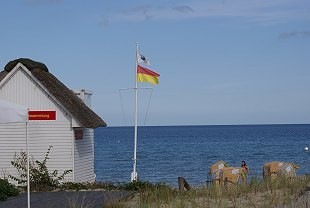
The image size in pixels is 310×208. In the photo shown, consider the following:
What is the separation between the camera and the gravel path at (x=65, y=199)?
18266mm

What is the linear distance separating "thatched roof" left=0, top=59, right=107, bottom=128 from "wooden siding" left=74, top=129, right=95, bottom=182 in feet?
2.47

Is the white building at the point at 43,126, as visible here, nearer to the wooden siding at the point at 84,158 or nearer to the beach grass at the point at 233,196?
the wooden siding at the point at 84,158

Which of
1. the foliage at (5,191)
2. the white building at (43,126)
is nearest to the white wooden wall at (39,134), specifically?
A: the white building at (43,126)

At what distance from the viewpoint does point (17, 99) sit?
86.0 feet

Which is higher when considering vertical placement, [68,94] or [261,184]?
[68,94]

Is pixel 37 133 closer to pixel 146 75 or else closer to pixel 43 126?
pixel 43 126

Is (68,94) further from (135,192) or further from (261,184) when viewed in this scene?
(261,184)

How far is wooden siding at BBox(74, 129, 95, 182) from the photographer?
26.1 meters

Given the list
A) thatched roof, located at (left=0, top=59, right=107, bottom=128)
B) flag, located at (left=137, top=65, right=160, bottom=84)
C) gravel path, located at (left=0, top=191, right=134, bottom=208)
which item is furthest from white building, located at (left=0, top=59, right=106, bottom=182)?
gravel path, located at (left=0, top=191, right=134, bottom=208)

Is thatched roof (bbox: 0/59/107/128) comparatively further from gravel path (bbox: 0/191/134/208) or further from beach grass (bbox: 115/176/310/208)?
beach grass (bbox: 115/176/310/208)

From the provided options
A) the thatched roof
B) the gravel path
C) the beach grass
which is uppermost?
the thatched roof

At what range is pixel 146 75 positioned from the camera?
28375mm

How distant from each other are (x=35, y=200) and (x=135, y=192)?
301cm

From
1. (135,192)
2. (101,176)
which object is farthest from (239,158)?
(135,192)
